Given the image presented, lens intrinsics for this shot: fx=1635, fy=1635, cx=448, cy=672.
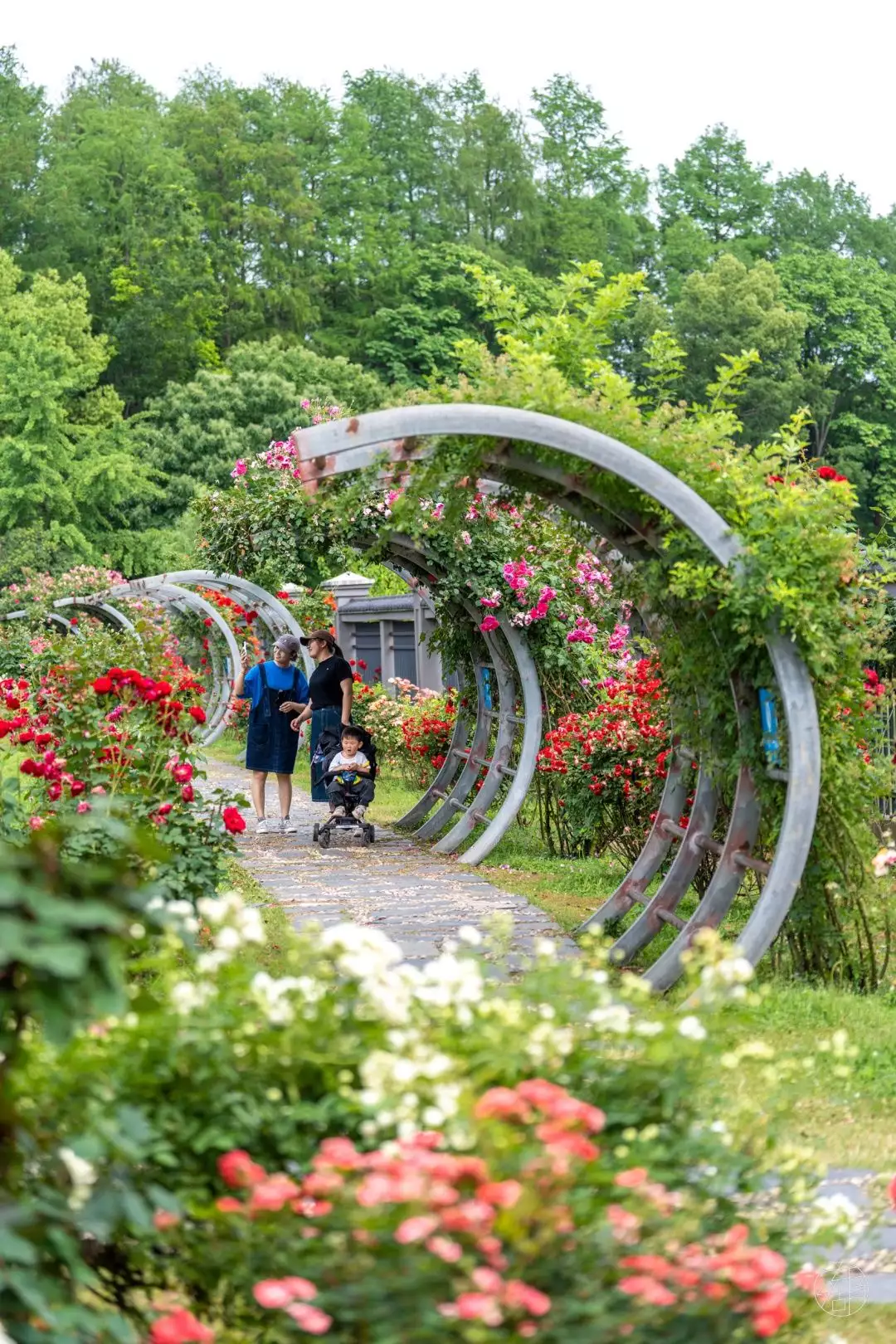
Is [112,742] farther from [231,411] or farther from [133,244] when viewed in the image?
[133,244]

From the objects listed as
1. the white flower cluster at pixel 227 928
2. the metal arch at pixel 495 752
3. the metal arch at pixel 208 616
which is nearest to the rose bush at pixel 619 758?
the metal arch at pixel 495 752

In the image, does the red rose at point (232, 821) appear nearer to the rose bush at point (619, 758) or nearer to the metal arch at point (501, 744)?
the rose bush at point (619, 758)

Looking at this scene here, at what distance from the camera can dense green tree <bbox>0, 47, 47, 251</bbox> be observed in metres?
46.1

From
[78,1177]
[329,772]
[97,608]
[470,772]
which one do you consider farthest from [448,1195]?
[97,608]

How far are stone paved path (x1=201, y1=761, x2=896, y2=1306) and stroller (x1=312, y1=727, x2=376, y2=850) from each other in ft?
0.32

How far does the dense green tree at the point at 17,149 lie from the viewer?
46.1 metres

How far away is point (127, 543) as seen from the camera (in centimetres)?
3903

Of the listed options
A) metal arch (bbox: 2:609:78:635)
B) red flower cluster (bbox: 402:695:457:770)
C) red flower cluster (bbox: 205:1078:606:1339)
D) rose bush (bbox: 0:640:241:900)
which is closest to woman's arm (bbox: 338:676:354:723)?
red flower cluster (bbox: 402:695:457:770)

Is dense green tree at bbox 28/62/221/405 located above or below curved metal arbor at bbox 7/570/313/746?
Answer: above

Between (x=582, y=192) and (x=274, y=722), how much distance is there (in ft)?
132

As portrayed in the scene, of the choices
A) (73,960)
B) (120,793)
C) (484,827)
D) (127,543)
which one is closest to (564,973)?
(73,960)

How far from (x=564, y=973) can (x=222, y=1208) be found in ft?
2.94

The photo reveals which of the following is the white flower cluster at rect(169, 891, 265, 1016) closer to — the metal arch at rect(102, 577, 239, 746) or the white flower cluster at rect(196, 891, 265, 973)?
the white flower cluster at rect(196, 891, 265, 973)

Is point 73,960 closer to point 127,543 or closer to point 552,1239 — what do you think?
point 552,1239
